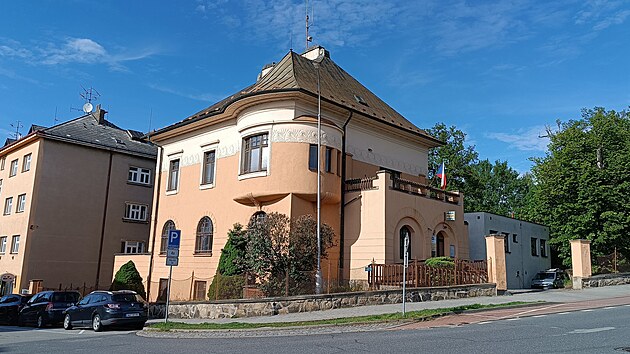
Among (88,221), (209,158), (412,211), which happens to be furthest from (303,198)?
(88,221)

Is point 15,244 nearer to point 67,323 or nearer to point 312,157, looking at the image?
point 67,323

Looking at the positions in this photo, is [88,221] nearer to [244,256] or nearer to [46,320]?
[46,320]

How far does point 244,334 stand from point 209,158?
1693 cm

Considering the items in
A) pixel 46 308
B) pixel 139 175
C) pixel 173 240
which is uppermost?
pixel 139 175

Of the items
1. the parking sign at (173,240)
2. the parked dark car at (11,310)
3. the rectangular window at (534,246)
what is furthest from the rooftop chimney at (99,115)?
the rectangular window at (534,246)

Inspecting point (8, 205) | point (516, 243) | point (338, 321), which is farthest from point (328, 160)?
point (8, 205)

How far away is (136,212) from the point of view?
38.8 meters

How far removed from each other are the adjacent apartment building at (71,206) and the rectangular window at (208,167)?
36.3ft

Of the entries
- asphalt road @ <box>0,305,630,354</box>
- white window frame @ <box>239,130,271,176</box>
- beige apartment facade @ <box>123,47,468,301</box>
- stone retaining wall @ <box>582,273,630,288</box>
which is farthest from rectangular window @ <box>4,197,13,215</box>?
stone retaining wall @ <box>582,273,630,288</box>

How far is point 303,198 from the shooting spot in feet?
81.4

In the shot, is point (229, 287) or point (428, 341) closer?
point (428, 341)

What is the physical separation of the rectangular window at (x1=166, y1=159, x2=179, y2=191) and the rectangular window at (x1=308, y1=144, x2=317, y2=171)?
35.2 ft

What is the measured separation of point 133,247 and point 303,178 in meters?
19.2

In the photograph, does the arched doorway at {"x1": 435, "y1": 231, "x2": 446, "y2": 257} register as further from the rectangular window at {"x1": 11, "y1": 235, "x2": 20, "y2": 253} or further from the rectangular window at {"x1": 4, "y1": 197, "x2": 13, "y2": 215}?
the rectangular window at {"x1": 4, "y1": 197, "x2": 13, "y2": 215}
